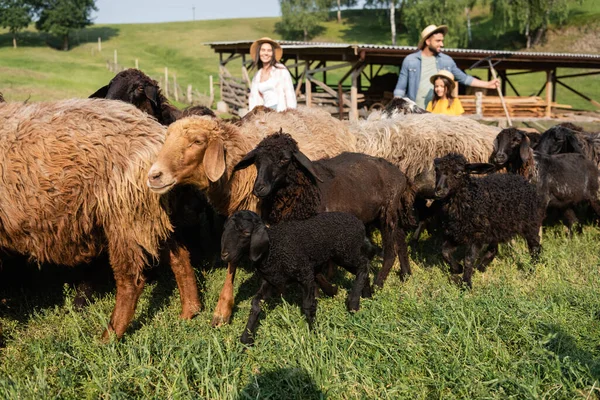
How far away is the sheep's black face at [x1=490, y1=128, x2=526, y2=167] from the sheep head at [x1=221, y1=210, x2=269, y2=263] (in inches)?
145

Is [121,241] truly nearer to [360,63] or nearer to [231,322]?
[231,322]

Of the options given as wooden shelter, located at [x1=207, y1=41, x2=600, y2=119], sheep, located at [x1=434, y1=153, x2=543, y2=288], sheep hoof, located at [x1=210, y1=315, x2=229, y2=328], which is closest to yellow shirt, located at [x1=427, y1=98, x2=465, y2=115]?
sheep, located at [x1=434, y1=153, x2=543, y2=288]

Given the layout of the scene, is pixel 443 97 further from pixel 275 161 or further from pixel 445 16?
pixel 445 16

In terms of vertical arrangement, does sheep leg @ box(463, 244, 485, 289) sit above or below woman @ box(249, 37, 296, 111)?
below

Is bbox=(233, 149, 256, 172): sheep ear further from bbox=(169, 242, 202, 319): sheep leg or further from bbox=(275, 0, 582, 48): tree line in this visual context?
bbox=(275, 0, 582, 48): tree line

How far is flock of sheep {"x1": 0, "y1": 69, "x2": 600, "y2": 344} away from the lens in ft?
13.7

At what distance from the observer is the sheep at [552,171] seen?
6.53 m

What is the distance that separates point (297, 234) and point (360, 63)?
1563 cm

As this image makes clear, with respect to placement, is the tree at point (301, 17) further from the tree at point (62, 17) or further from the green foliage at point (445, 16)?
the tree at point (62, 17)

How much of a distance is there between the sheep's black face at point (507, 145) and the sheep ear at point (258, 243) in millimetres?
3667

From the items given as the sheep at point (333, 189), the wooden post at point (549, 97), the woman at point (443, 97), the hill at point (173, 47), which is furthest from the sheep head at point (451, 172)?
the hill at point (173, 47)

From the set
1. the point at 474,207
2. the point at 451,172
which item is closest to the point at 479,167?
the point at 451,172

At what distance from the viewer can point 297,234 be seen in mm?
4383

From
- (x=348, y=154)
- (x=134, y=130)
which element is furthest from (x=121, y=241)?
(x=348, y=154)
